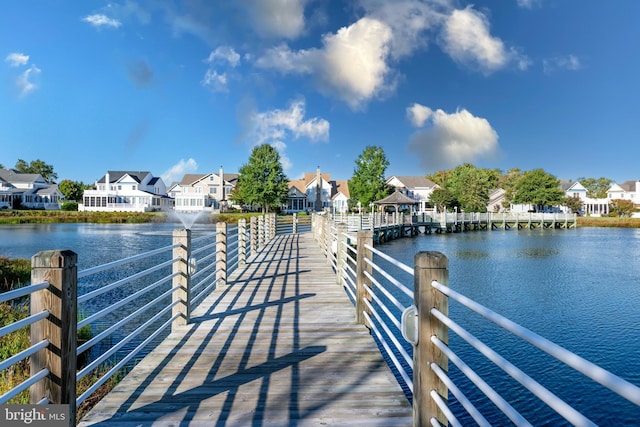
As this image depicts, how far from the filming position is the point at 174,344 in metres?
4.85

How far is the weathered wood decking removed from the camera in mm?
3166

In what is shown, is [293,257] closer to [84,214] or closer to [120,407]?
[120,407]

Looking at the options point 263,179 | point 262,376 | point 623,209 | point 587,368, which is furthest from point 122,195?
point 623,209

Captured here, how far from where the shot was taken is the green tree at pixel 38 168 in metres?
98.7


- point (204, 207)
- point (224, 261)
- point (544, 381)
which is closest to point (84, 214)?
point (204, 207)

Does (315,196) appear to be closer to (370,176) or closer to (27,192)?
(370,176)

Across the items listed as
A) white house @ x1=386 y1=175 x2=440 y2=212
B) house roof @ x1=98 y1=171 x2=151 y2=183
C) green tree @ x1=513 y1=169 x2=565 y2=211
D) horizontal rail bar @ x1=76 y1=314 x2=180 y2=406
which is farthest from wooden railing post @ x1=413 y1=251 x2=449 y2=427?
house roof @ x1=98 y1=171 x2=151 y2=183

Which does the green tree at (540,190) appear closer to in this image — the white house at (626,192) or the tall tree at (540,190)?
the tall tree at (540,190)

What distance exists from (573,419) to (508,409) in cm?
49

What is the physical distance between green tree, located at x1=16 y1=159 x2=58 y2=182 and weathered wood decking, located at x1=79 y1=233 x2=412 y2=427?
111433 millimetres

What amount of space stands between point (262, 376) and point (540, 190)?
69661 millimetres

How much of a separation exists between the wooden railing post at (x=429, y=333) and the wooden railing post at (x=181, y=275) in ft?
12.0

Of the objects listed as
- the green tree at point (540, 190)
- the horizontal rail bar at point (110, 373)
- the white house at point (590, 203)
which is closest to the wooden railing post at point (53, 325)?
the horizontal rail bar at point (110, 373)

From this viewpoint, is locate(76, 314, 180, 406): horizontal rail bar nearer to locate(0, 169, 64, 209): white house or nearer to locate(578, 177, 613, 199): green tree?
locate(0, 169, 64, 209): white house
